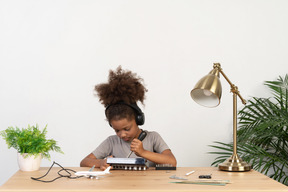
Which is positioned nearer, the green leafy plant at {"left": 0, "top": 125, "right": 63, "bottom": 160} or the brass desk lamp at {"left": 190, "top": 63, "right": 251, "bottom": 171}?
the brass desk lamp at {"left": 190, "top": 63, "right": 251, "bottom": 171}

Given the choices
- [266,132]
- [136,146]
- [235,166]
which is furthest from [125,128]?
[266,132]

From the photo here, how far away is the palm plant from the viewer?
11.3 feet

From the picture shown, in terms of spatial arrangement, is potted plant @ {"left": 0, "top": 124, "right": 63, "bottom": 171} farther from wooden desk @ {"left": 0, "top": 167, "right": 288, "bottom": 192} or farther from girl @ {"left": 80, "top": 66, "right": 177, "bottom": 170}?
girl @ {"left": 80, "top": 66, "right": 177, "bottom": 170}

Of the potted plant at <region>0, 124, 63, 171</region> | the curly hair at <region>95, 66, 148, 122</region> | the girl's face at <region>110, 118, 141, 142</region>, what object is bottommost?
the potted plant at <region>0, 124, 63, 171</region>

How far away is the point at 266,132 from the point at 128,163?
1.70 metres

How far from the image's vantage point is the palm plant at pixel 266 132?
3.46m

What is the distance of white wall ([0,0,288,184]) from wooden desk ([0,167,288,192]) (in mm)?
1832

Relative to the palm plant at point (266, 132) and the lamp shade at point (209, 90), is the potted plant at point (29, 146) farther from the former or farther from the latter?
the palm plant at point (266, 132)

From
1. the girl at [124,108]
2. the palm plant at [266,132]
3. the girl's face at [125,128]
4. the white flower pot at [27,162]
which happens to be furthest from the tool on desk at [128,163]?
the palm plant at [266,132]

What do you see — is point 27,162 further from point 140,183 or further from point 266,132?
point 266,132

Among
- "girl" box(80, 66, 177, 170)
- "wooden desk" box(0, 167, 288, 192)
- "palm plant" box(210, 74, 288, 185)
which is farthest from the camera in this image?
"palm plant" box(210, 74, 288, 185)

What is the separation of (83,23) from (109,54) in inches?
16.0

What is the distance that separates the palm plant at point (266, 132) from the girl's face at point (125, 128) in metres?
1.09

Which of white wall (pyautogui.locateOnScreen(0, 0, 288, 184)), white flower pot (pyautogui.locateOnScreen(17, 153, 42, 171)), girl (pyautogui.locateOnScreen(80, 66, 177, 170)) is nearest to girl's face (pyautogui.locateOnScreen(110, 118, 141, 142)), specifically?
girl (pyautogui.locateOnScreen(80, 66, 177, 170))
